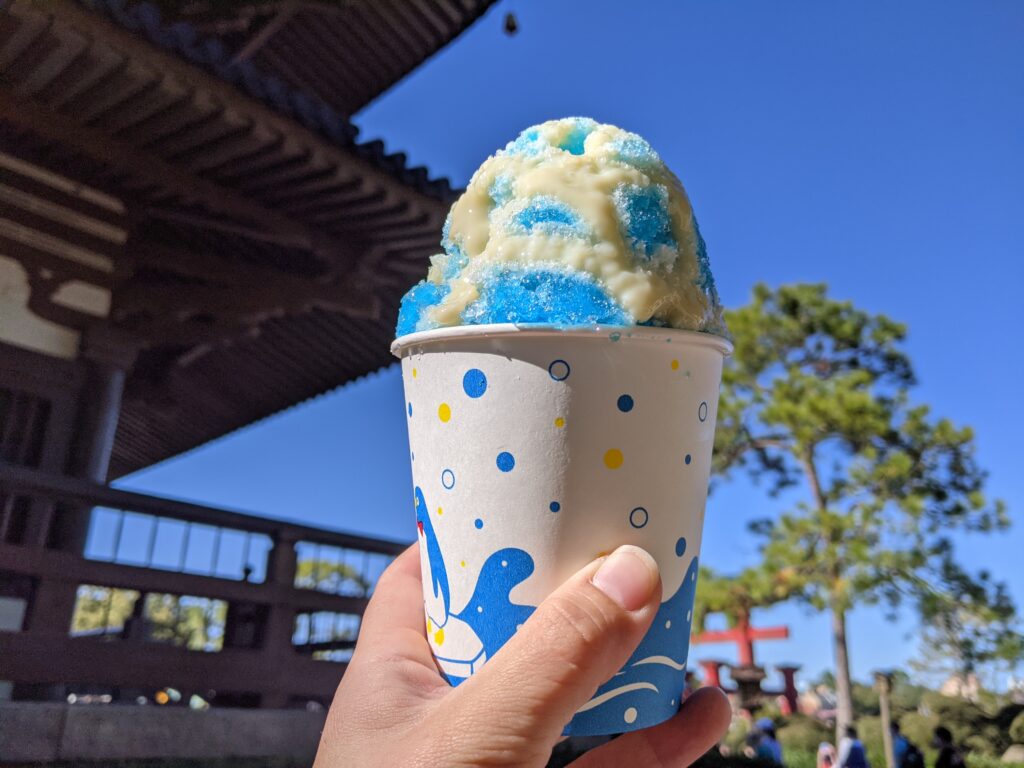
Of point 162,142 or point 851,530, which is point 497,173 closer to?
point 162,142

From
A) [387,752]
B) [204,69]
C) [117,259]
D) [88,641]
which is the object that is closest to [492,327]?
[387,752]

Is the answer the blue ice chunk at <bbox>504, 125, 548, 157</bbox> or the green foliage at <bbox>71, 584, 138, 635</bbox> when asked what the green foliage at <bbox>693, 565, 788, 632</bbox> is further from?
the blue ice chunk at <bbox>504, 125, 548, 157</bbox>

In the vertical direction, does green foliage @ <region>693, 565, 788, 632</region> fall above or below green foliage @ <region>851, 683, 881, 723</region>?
above

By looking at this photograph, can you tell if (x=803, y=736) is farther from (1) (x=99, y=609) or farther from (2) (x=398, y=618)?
(2) (x=398, y=618)

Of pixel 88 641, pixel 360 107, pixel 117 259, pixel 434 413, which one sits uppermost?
pixel 360 107

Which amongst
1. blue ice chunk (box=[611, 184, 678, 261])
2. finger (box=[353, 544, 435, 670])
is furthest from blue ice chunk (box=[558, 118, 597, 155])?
finger (box=[353, 544, 435, 670])

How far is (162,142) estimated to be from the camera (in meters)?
3.61

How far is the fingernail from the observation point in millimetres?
1017

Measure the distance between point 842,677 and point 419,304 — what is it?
1228 cm

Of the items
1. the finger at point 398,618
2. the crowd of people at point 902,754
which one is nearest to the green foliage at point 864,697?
the crowd of people at point 902,754

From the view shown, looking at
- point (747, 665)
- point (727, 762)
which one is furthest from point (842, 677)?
point (727, 762)

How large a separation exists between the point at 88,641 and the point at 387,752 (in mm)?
3162

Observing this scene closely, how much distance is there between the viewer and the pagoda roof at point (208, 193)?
3.09 meters

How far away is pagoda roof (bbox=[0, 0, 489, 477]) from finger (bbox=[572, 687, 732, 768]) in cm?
299
